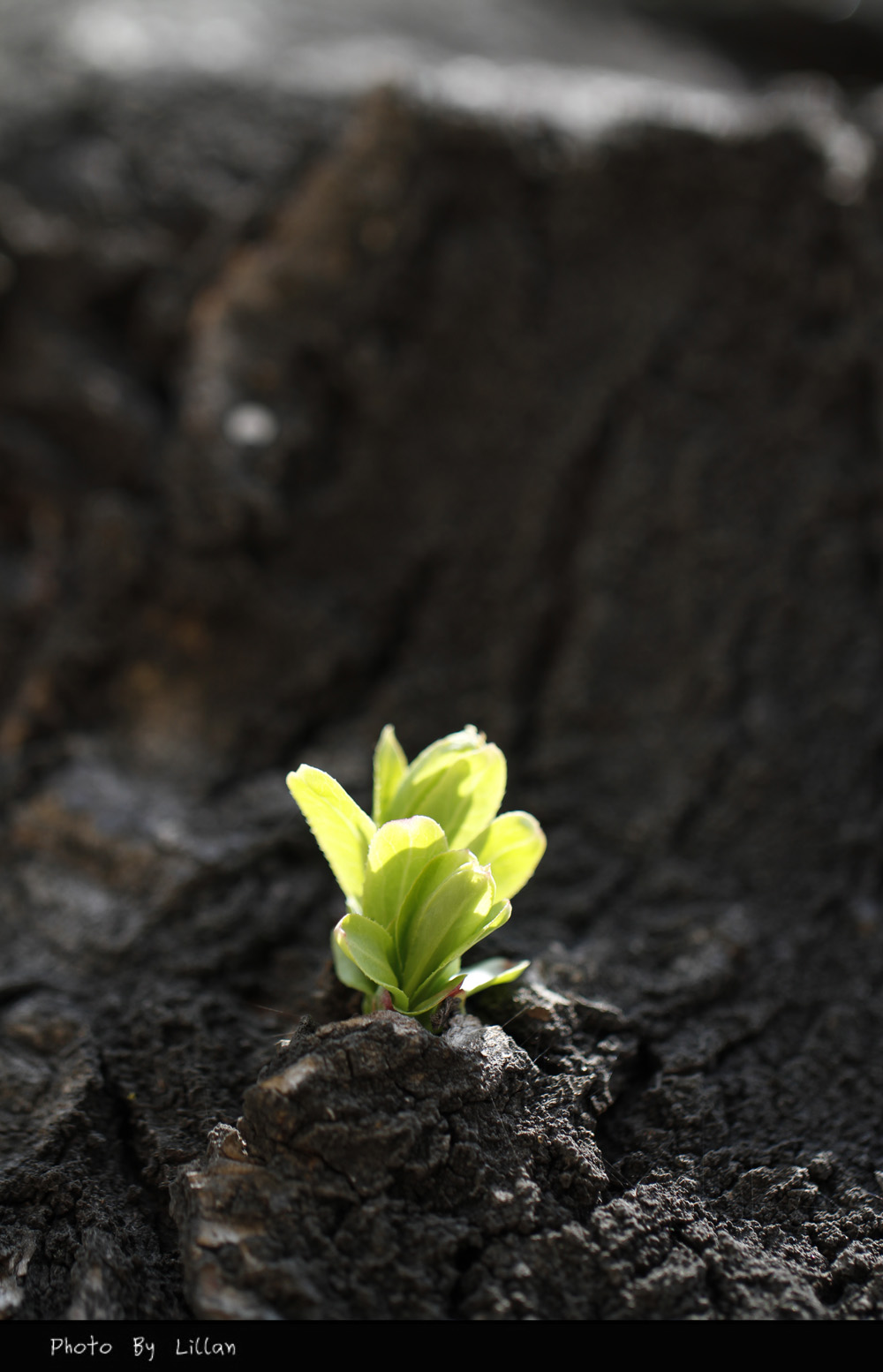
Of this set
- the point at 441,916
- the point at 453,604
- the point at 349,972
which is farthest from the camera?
the point at 453,604

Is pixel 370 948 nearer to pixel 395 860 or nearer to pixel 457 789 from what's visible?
pixel 395 860

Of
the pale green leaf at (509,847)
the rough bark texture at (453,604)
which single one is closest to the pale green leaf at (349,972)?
the rough bark texture at (453,604)

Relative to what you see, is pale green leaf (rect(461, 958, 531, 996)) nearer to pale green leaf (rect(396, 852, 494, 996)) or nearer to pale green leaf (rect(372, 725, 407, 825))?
pale green leaf (rect(396, 852, 494, 996))

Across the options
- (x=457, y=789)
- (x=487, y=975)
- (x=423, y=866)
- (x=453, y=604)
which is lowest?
(x=487, y=975)

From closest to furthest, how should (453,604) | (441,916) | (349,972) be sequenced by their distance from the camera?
(441,916)
(349,972)
(453,604)

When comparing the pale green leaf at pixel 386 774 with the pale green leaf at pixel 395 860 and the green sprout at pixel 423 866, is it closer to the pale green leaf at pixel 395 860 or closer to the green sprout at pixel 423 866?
the green sprout at pixel 423 866

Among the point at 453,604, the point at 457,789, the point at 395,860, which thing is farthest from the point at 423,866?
the point at 453,604

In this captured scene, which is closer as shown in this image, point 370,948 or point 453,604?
point 370,948
